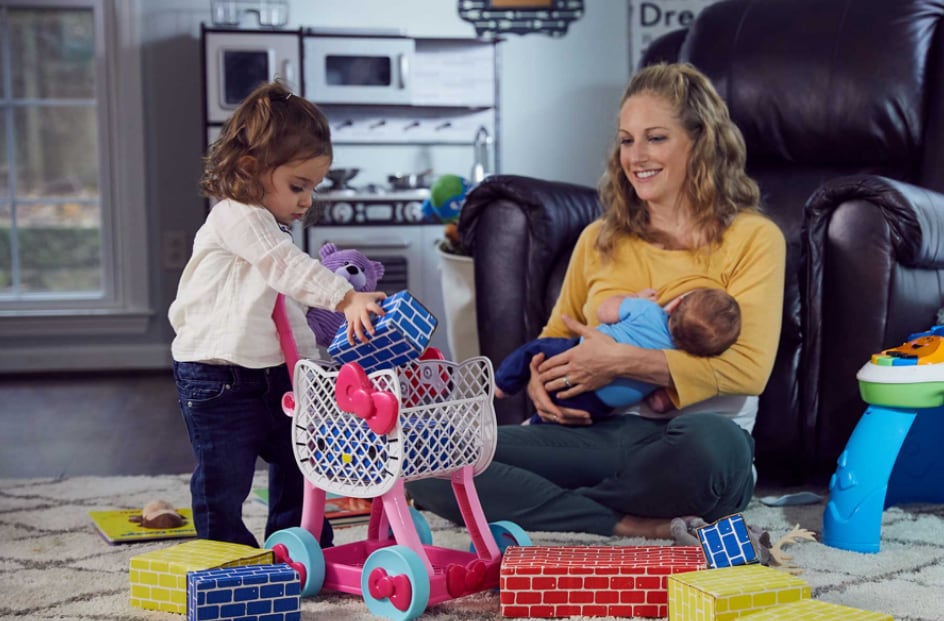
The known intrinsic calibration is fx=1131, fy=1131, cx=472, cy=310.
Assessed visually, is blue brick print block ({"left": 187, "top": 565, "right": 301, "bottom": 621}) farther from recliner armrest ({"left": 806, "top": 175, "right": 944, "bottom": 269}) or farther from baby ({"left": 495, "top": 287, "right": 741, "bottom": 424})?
recliner armrest ({"left": 806, "top": 175, "right": 944, "bottom": 269})

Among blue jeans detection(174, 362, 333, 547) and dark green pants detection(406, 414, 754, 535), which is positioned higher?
blue jeans detection(174, 362, 333, 547)

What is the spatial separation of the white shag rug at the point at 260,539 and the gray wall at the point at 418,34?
252 cm

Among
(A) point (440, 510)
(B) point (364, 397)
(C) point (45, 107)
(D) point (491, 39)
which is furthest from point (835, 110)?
(C) point (45, 107)

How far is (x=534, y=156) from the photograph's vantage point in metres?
5.02

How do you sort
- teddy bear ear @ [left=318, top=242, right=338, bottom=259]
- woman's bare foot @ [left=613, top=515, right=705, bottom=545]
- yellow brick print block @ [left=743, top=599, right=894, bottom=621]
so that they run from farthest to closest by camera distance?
woman's bare foot @ [left=613, top=515, right=705, bottom=545] → teddy bear ear @ [left=318, top=242, right=338, bottom=259] → yellow brick print block @ [left=743, top=599, right=894, bottom=621]

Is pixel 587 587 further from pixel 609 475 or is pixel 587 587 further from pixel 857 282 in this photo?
pixel 857 282

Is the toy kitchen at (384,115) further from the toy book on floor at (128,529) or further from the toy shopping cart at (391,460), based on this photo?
the toy shopping cart at (391,460)

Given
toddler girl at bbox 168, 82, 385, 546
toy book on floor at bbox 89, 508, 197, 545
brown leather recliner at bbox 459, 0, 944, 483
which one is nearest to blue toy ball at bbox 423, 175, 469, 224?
brown leather recliner at bbox 459, 0, 944, 483

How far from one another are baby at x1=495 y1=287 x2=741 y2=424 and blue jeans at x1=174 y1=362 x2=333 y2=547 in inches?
17.5

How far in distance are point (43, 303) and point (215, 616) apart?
12.3ft

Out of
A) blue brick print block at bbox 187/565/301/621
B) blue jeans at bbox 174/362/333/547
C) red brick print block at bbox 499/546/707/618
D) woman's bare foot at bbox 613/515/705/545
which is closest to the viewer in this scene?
blue brick print block at bbox 187/565/301/621

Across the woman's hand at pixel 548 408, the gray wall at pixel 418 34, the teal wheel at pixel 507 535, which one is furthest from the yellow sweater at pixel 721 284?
the gray wall at pixel 418 34

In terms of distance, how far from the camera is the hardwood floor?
2715 mm

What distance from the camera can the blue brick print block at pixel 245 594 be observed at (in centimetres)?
132
